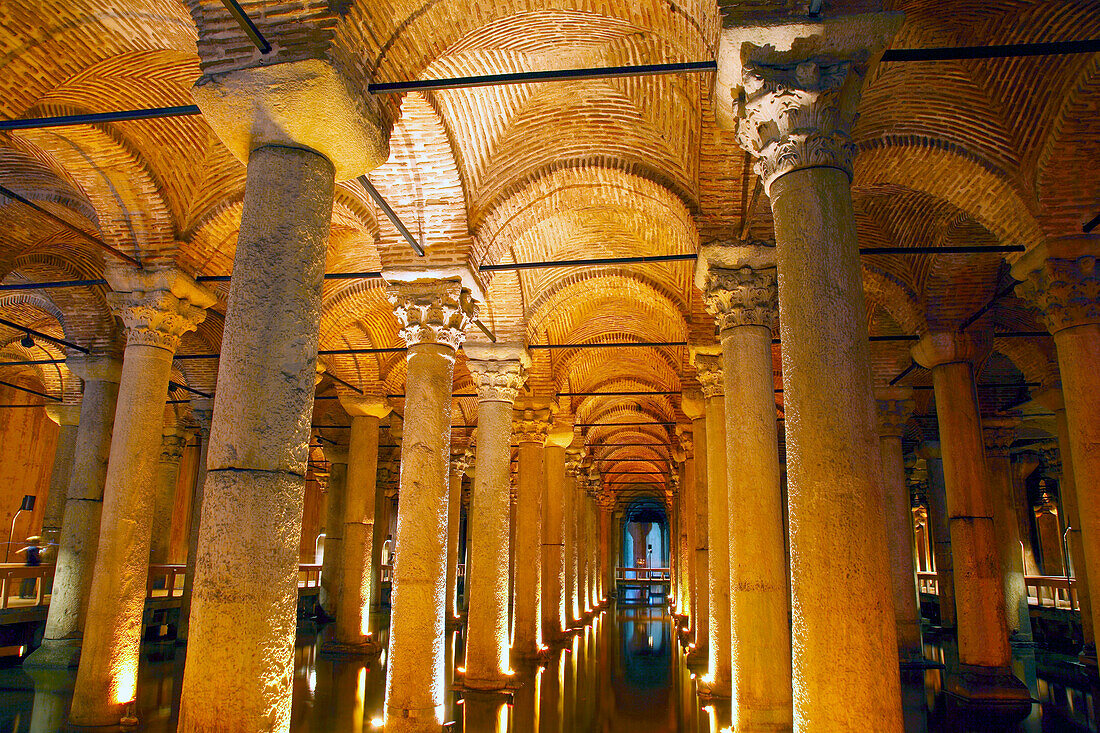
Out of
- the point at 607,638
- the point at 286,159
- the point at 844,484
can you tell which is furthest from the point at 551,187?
the point at 607,638

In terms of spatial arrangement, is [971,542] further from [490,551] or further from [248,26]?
[248,26]

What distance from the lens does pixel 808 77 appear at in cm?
416

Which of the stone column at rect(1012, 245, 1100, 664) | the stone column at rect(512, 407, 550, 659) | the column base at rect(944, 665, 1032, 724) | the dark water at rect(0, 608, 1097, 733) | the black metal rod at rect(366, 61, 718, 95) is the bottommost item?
the dark water at rect(0, 608, 1097, 733)

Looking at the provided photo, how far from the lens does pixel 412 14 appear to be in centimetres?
512

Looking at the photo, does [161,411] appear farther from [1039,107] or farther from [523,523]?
[1039,107]

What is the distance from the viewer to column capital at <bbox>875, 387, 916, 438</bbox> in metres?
12.4

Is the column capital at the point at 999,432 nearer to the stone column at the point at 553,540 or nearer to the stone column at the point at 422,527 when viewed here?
the stone column at the point at 553,540

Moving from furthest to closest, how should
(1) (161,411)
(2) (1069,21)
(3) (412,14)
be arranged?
(1) (161,411) → (2) (1069,21) → (3) (412,14)

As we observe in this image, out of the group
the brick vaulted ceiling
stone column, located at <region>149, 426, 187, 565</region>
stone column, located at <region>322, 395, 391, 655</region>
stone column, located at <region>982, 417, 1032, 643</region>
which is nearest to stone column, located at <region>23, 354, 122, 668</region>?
the brick vaulted ceiling

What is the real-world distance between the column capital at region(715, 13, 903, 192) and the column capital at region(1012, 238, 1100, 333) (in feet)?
Answer: 13.3

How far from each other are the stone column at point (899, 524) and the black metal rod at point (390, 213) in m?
7.75

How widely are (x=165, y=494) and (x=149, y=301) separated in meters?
8.83

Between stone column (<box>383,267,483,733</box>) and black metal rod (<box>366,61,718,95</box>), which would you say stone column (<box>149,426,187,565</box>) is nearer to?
stone column (<box>383,267,483,733</box>)

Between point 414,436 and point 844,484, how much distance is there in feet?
14.6
